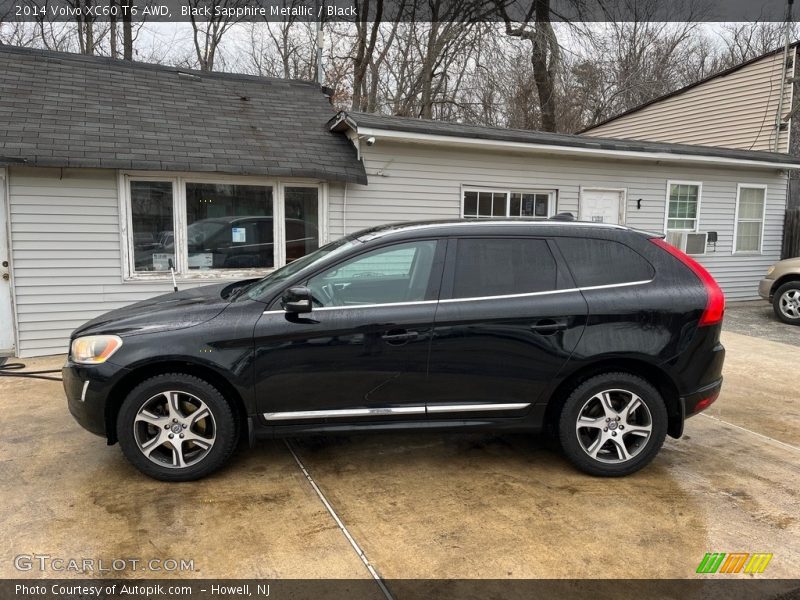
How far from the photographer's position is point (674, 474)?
12.0 ft

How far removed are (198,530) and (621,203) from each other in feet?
30.3

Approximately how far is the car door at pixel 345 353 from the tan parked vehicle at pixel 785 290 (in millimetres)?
8171

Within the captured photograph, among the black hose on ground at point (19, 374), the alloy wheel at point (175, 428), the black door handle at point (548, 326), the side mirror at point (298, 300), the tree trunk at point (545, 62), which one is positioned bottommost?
the black hose on ground at point (19, 374)

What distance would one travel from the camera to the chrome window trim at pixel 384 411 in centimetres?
339

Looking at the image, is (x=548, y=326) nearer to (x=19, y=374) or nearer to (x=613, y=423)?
(x=613, y=423)

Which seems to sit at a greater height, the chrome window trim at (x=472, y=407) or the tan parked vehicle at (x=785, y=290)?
the tan parked vehicle at (x=785, y=290)

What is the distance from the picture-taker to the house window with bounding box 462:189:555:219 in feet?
29.6

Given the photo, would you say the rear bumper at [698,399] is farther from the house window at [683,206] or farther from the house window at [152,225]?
the house window at [683,206]

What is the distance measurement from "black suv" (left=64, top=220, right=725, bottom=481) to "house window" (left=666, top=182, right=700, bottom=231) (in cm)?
775

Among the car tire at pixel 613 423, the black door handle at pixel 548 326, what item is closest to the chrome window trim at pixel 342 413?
the black door handle at pixel 548 326

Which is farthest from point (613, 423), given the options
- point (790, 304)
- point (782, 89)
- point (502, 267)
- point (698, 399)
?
point (782, 89)

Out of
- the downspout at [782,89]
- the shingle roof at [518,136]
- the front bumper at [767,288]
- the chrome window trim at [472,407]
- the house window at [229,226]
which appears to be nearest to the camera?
the chrome window trim at [472,407]

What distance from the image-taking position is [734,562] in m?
2.72

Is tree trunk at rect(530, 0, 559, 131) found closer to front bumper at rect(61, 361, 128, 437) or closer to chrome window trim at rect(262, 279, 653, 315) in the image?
chrome window trim at rect(262, 279, 653, 315)
